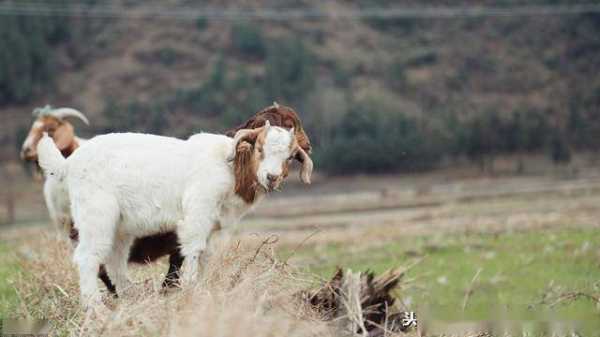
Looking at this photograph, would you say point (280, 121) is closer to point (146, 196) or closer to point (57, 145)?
point (146, 196)

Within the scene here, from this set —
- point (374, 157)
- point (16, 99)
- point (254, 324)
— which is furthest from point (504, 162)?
point (254, 324)

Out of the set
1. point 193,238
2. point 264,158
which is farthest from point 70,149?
point 264,158

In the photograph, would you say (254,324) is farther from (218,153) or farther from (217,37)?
(217,37)

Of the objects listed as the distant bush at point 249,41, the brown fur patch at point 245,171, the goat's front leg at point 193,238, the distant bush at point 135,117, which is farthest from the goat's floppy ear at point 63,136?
the distant bush at point 249,41

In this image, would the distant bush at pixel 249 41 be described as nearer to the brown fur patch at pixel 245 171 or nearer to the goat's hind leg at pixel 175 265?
the goat's hind leg at pixel 175 265

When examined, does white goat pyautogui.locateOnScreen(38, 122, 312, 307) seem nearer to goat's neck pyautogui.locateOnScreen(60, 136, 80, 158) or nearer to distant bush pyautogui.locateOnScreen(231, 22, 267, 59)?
goat's neck pyautogui.locateOnScreen(60, 136, 80, 158)

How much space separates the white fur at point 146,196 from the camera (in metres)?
7.92

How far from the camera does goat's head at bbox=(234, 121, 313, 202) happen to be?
25.0ft

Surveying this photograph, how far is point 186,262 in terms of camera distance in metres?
7.95

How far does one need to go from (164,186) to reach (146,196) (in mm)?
184

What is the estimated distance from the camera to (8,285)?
10.5m

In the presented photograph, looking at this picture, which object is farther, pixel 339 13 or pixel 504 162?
pixel 339 13

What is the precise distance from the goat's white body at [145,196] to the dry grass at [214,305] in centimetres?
33

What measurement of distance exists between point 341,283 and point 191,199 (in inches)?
57.7
